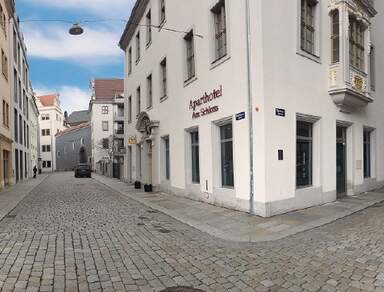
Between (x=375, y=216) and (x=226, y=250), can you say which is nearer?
(x=226, y=250)

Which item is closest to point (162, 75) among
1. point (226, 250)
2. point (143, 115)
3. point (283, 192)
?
point (143, 115)

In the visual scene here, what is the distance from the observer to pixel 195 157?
15.1m

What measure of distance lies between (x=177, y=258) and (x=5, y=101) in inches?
919

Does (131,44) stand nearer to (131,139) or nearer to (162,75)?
(131,139)

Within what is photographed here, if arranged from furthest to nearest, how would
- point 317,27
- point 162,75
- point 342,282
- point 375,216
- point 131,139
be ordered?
point 131,139
point 162,75
point 317,27
point 375,216
point 342,282

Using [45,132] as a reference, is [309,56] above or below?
below

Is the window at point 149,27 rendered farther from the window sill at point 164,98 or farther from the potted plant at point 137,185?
the potted plant at point 137,185

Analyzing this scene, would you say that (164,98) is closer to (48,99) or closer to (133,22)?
(133,22)

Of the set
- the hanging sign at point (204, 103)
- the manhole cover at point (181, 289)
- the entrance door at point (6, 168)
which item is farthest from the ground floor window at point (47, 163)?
the manhole cover at point (181, 289)

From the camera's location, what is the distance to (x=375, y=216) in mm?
10109

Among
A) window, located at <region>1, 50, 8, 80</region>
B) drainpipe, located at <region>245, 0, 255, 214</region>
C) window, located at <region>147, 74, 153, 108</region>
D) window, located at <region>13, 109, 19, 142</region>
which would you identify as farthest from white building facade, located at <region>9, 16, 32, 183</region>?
drainpipe, located at <region>245, 0, 255, 214</region>

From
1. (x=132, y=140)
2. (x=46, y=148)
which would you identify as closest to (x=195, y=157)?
(x=132, y=140)

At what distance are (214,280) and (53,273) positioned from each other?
2300 millimetres

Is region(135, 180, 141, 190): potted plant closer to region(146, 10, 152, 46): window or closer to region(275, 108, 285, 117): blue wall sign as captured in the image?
region(146, 10, 152, 46): window
